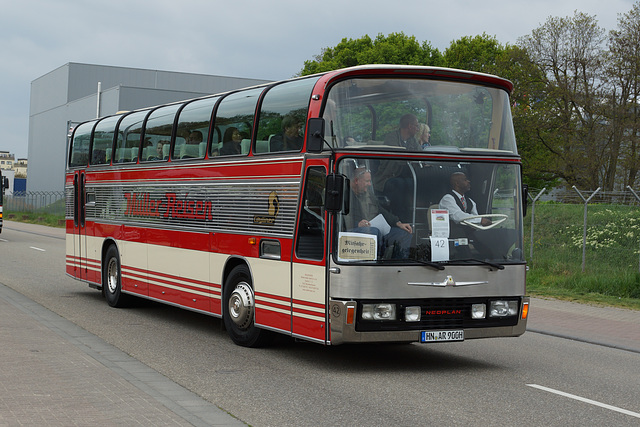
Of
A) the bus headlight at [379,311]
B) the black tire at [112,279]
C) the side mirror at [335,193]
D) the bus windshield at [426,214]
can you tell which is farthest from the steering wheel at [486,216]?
the black tire at [112,279]

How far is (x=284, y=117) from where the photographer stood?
9961 millimetres

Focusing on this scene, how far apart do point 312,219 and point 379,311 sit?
126 cm

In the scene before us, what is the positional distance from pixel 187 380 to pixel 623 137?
32224 millimetres

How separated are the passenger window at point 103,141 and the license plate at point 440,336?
8171 millimetres

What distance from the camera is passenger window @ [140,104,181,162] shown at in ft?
42.3

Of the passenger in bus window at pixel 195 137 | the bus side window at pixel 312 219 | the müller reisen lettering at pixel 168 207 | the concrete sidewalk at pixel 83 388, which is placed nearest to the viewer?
the concrete sidewalk at pixel 83 388

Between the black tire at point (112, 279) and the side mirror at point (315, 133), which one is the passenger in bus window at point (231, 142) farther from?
the black tire at point (112, 279)

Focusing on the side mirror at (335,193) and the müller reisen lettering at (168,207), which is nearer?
the side mirror at (335,193)

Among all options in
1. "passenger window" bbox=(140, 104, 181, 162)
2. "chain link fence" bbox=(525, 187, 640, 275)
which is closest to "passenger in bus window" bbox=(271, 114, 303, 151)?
"passenger window" bbox=(140, 104, 181, 162)

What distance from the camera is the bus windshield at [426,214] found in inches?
344

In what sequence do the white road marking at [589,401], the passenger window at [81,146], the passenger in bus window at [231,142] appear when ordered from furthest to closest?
1. the passenger window at [81,146]
2. the passenger in bus window at [231,142]
3. the white road marking at [589,401]

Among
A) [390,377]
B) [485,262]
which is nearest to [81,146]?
[390,377]

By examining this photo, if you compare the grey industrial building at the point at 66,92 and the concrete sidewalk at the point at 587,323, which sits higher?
the grey industrial building at the point at 66,92

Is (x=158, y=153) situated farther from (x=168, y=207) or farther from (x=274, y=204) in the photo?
(x=274, y=204)
